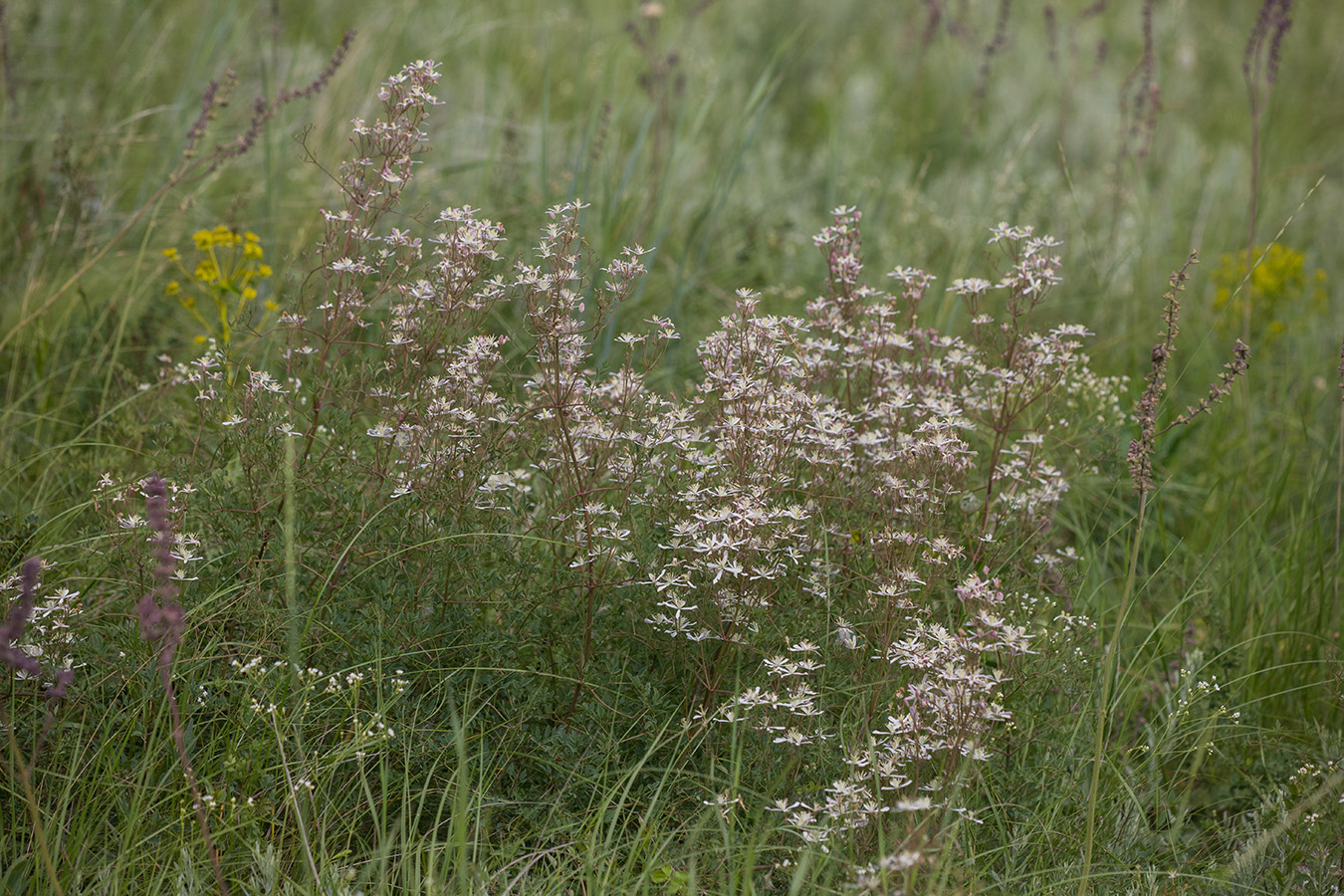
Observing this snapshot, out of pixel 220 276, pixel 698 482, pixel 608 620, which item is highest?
pixel 220 276

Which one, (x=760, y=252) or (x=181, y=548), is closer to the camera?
(x=181, y=548)

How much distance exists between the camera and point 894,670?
8.07ft

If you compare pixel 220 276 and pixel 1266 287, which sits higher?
pixel 220 276

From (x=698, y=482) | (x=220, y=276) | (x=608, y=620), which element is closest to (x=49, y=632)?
(x=608, y=620)

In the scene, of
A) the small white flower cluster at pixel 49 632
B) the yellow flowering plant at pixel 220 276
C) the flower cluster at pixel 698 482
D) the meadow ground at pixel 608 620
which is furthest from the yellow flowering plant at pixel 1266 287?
the small white flower cluster at pixel 49 632

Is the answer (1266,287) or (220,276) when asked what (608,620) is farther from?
(1266,287)

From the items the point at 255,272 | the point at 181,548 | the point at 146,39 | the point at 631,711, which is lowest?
the point at 631,711

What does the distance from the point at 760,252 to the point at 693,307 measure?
22.6 inches

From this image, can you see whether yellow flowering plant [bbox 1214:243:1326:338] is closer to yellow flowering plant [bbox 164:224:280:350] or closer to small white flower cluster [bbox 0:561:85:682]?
yellow flowering plant [bbox 164:224:280:350]

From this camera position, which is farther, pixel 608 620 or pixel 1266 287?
pixel 1266 287

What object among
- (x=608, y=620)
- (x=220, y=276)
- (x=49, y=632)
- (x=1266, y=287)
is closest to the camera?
(x=49, y=632)

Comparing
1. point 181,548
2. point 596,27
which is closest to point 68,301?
point 181,548

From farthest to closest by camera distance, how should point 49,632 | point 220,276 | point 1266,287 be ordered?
point 1266,287 < point 220,276 < point 49,632

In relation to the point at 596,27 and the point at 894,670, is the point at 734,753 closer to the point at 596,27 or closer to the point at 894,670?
the point at 894,670
